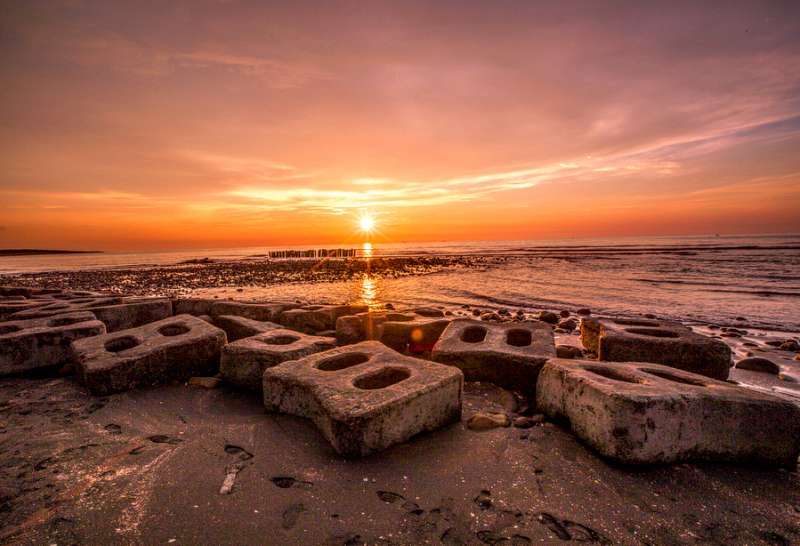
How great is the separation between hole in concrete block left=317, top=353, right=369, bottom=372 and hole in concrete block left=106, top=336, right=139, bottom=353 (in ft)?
7.58

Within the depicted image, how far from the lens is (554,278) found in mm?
16172

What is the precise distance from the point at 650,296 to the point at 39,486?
43.0 ft

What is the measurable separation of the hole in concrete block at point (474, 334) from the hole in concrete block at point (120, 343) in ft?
12.9

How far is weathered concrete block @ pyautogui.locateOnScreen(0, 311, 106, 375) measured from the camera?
384cm

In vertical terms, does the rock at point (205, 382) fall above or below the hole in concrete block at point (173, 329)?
below

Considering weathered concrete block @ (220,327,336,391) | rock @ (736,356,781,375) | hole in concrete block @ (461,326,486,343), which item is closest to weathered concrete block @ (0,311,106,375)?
weathered concrete block @ (220,327,336,391)

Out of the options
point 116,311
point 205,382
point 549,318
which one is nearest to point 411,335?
point 205,382

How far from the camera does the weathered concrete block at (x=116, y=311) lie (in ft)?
18.1

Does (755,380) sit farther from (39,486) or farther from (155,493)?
(39,486)

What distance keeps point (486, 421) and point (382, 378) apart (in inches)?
37.3

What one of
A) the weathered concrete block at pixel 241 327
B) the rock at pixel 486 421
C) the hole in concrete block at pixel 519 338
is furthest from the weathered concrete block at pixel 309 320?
the rock at pixel 486 421

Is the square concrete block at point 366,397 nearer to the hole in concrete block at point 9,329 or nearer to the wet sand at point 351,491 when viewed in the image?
the wet sand at point 351,491

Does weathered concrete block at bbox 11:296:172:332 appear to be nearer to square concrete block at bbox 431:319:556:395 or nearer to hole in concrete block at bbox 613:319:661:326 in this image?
square concrete block at bbox 431:319:556:395

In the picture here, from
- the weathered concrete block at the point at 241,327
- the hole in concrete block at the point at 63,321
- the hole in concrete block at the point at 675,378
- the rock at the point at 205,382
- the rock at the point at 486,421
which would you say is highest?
the hole in concrete block at the point at 63,321
